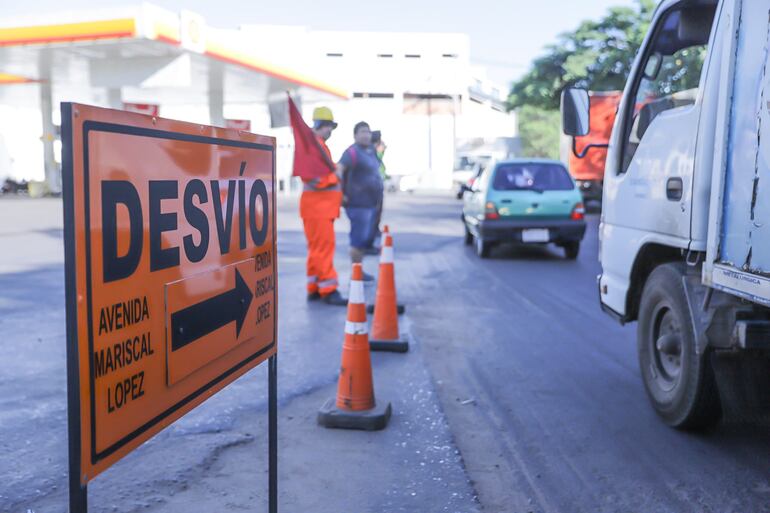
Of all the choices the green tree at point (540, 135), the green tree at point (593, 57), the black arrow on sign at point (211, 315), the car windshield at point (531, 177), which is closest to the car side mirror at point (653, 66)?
the black arrow on sign at point (211, 315)

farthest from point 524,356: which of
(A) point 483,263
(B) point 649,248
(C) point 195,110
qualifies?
(C) point 195,110

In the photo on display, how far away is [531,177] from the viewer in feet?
42.2

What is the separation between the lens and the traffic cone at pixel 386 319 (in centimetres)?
618

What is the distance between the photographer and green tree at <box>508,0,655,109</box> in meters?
28.3

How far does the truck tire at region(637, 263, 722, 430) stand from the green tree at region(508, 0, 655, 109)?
24619 millimetres

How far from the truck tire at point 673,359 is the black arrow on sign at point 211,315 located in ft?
7.57

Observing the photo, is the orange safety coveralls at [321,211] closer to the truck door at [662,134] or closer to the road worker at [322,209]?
the road worker at [322,209]

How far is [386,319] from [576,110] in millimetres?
2215

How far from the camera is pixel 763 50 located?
10.7 feet

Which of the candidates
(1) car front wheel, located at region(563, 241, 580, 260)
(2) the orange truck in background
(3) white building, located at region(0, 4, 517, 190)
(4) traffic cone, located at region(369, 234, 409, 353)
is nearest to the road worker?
(4) traffic cone, located at region(369, 234, 409, 353)

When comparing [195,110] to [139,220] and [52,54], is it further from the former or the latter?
[139,220]

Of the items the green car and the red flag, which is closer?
the red flag

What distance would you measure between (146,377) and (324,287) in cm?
619

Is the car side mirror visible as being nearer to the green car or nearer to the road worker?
the road worker
